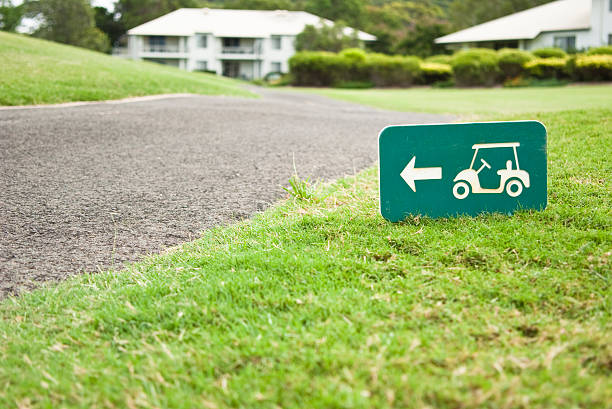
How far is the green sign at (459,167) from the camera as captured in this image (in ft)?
12.7

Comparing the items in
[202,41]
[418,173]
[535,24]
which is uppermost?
[202,41]

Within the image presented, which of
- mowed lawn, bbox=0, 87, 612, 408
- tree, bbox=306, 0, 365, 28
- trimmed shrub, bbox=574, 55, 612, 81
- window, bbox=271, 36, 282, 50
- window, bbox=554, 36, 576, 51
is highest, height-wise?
tree, bbox=306, 0, 365, 28

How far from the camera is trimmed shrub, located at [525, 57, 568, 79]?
92.1ft

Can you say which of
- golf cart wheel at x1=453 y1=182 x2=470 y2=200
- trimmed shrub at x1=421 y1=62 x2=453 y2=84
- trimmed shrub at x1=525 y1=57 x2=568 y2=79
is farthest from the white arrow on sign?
trimmed shrub at x1=421 y1=62 x2=453 y2=84

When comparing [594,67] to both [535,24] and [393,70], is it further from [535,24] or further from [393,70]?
[535,24]

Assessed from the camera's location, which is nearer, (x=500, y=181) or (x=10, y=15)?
(x=500, y=181)

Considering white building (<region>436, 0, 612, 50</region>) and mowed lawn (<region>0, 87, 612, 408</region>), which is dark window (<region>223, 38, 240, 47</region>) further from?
mowed lawn (<region>0, 87, 612, 408</region>)

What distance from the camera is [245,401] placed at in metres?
2.09

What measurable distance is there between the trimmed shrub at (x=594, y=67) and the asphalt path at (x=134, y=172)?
1928 centimetres

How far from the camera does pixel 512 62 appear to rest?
1177 inches

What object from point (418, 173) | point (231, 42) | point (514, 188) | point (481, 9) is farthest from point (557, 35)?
point (418, 173)

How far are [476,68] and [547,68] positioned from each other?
141 inches

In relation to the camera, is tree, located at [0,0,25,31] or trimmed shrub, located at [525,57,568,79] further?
tree, located at [0,0,25,31]

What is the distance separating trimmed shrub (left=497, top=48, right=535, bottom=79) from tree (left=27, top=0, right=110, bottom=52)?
3311cm
